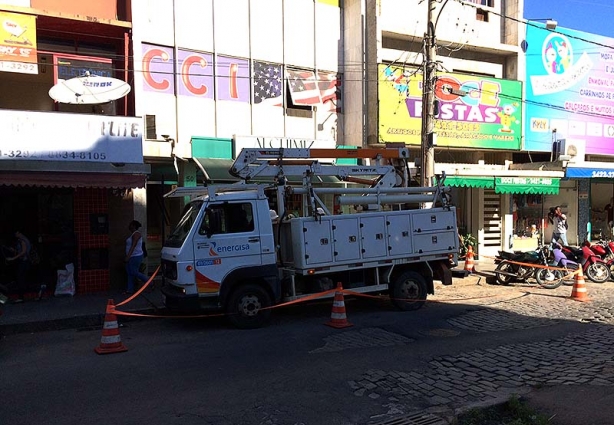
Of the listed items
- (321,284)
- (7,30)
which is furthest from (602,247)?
(7,30)


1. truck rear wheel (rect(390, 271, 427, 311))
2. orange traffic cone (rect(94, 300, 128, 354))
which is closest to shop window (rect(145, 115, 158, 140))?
orange traffic cone (rect(94, 300, 128, 354))

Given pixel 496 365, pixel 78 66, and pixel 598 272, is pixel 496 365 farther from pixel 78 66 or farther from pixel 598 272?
pixel 78 66

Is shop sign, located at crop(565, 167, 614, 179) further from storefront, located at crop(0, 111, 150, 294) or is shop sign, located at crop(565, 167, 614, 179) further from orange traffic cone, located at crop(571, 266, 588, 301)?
storefront, located at crop(0, 111, 150, 294)

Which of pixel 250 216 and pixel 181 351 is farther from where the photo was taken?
pixel 250 216

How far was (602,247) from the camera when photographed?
45.6 feet

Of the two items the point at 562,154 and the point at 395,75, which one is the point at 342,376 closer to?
the point at 395,75

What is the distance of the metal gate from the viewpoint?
19109mm

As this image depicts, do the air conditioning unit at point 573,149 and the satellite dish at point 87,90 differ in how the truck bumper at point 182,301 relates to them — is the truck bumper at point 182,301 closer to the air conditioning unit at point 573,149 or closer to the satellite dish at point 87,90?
the satellite dish at point 87,90

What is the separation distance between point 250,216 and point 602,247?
Result: 10.3m

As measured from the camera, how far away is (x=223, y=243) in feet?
27.7

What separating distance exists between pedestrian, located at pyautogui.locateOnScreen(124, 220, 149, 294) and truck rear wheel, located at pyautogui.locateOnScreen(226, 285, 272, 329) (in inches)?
154

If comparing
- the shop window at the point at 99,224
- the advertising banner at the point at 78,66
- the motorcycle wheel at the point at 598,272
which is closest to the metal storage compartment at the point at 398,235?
the motorcycle wheel at the point at 598,272

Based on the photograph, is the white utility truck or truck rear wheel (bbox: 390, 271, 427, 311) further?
truck rear wheel (bbox: 390, 271, 427, 311)

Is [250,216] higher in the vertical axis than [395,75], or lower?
lower
